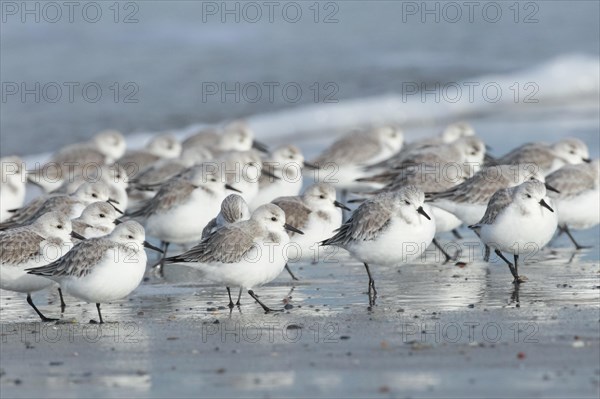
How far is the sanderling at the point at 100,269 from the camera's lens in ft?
28.3

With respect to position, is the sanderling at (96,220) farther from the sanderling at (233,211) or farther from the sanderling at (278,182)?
the sanderling at (278,182)

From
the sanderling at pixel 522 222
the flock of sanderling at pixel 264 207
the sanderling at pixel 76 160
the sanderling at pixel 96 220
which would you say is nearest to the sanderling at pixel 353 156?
the flock of sanderling at pixel 264 207

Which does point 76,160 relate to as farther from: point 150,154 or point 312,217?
point 312,217

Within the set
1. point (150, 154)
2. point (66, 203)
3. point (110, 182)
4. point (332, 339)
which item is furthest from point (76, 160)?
point (332, 339)

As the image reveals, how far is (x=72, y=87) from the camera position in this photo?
883 inches

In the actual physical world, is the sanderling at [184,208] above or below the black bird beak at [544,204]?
below

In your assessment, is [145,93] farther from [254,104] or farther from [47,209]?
[47,209]

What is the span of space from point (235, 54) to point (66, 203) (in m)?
14.3

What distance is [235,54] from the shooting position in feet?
82.9

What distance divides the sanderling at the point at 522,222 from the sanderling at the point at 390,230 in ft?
1.88

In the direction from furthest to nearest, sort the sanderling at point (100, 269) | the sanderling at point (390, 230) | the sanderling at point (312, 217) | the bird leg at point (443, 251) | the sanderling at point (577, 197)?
the sanderling at point (577, 197), the bird leg at point (443, 251), the sanderling at point (312, 217), the sanderling at point (390, 230), the sanderling at point (100, 269)

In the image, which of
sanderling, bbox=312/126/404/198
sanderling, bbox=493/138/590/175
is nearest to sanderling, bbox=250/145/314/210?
sanderling, bbox=312/126/404/198

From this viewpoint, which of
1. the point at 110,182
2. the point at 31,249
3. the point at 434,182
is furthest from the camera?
the point at 110,182

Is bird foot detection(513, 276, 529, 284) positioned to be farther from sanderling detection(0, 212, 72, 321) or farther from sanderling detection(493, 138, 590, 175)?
sanderling detection(0, 212, 72, 321)
